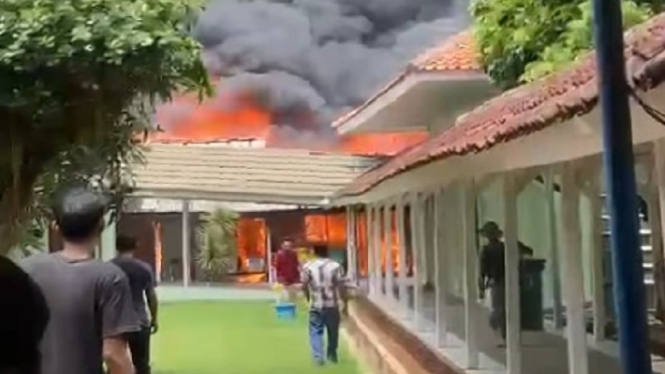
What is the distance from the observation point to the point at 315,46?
204 ft

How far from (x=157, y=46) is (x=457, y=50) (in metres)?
14.1

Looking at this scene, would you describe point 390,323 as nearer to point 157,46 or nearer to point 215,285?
point 157,46

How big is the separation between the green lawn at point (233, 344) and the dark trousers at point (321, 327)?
0.20 m

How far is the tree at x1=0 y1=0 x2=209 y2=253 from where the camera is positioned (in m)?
9.89

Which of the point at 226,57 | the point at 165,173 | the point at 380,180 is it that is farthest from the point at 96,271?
the point at 226,57

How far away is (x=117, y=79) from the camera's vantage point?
10156 millimetres

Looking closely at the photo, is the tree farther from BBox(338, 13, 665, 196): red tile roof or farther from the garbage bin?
the garbage bin

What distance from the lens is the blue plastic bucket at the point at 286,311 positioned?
23103 mm

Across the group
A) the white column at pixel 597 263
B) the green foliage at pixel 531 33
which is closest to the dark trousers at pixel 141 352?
the green foliage at pixel 531 33

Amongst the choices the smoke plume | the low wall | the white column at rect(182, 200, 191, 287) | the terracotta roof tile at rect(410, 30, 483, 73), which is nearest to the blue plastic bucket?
the low wall

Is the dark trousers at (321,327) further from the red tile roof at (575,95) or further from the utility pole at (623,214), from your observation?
the utility pole at (623,214)

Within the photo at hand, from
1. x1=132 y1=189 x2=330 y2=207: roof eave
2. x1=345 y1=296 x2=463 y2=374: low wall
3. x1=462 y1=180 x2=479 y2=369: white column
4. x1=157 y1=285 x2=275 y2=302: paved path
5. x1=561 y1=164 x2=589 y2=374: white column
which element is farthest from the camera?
x1=132 y1=189 x2=330 y2=207: roof eave

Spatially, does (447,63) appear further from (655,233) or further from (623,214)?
(623,214)

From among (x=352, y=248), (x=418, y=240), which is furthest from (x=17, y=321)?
(x=352, y=248)
